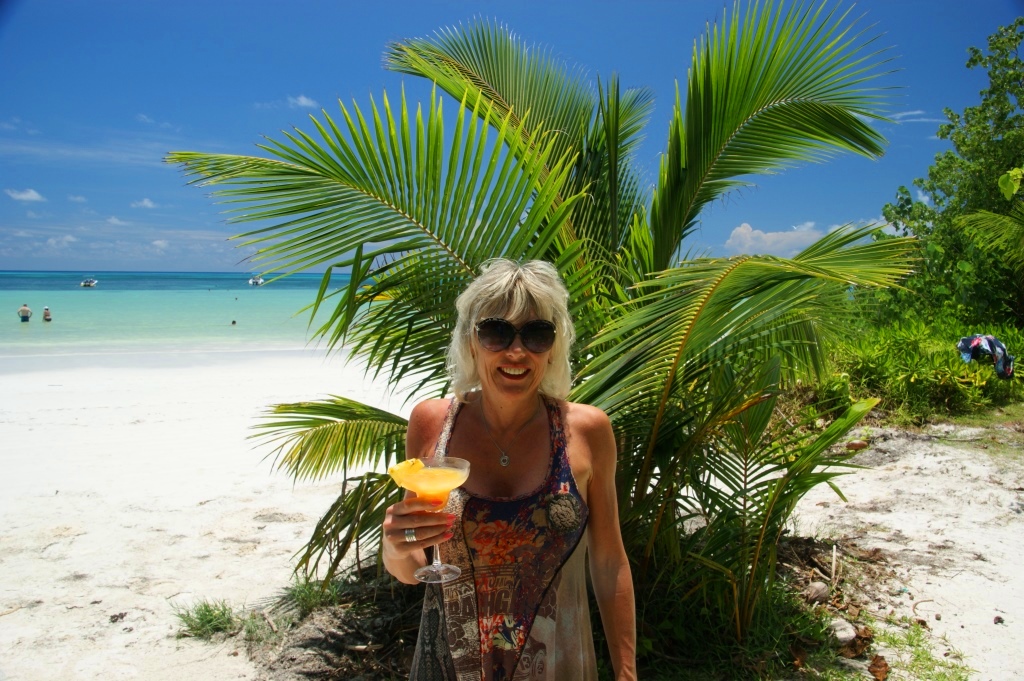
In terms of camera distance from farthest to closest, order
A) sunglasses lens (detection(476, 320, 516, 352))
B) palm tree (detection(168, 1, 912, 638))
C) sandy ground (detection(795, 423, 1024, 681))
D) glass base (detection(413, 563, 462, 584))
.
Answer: sandy ground (detection(795, 423, 1024, 681)) → palm tree (detection(168, 1, 912, 638)) → sunglasses lens (detection(476, 320, 516, 352)) → glass base (detection(413, 563, 462, 584))

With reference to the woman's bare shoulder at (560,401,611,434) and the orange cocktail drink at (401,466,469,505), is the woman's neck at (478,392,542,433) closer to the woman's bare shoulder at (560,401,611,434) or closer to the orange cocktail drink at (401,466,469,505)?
the woman's bare shoulder at (560,401,611,434)

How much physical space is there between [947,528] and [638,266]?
347cm

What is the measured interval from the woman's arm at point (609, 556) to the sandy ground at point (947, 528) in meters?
2.75

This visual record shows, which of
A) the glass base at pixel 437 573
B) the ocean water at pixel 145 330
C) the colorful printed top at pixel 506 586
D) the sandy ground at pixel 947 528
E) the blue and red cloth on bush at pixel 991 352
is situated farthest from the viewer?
the ocean water at pixel 145 330

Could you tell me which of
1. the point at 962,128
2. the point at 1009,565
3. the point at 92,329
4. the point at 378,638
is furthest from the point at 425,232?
the point at 92,329

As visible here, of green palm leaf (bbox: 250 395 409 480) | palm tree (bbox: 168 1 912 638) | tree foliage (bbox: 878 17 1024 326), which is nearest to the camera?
palm tree (bbox: 168 1 912 638)

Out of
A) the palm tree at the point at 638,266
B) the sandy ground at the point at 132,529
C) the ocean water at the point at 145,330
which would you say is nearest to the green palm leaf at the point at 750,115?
the palm tree at the point at 638,266

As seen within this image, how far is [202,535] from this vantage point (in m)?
5.80

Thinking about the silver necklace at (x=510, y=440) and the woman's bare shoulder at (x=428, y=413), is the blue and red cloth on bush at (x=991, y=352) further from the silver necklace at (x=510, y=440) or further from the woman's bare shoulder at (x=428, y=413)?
the woman's bare shoulder at (x=428, y=413)

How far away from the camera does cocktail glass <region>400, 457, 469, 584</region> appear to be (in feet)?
5.26

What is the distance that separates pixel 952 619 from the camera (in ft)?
13.6

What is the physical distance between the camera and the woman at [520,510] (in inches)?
71.7

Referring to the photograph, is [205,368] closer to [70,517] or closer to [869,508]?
[70,517]

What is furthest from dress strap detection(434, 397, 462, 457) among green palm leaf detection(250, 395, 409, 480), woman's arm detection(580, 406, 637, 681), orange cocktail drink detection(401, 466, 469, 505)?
green palm leaf detection(250, 395, 409, 480)
